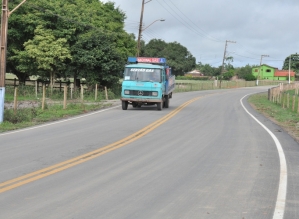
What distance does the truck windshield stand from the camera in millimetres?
27625

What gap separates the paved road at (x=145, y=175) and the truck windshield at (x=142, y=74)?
34.7 feet

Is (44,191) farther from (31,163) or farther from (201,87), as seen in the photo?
(201,87)

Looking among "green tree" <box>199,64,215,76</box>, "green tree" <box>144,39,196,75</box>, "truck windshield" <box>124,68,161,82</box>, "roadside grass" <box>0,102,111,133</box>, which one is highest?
"green tree" <box>144,39,196,75</box>

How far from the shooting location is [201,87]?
82375mm

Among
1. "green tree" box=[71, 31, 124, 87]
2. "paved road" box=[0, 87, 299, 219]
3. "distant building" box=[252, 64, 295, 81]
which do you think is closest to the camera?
"paved road" box=[0, 87, 299, 219]

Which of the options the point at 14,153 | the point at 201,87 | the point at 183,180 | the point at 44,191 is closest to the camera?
the point at 44,191

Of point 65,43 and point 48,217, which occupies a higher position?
point 65,43

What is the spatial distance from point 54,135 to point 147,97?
12144 millimetres

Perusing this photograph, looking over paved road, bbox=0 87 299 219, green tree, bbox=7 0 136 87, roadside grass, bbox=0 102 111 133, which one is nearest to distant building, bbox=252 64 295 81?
green tree, bbox=7 0 136 87

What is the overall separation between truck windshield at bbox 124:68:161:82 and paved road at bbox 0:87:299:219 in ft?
34.7

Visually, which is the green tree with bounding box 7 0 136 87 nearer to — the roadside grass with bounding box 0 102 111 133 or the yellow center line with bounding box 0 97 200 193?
the roadside grass with bounding box 0 102 111 133

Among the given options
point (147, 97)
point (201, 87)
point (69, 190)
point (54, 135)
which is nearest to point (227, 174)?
point (69, 190)

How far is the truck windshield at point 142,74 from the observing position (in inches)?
1088

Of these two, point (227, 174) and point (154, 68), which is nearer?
point (227, 174)
